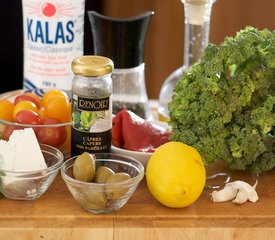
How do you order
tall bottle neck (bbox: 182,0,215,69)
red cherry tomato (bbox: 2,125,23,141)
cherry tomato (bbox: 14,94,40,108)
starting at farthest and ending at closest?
tall bottle neck (bbox: 182,0,215,69) → cherry tomato (bbox: 14,94,40,108) → red cherry tomato (bbox: 2,125,23,141)

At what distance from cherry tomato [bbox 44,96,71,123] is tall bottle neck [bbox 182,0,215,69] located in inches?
14.0

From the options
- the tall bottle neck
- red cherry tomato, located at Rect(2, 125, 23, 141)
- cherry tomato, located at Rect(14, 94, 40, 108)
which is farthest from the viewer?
the tall bottle neck

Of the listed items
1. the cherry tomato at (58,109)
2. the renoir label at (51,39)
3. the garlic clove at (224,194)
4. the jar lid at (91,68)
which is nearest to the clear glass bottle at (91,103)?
the jar lid at (91,68)

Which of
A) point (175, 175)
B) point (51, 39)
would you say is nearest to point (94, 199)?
point (175, 175)

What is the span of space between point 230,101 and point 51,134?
33 centimetres

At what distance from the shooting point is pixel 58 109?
4.65 ft

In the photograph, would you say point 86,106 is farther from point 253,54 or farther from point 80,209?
point 253,54

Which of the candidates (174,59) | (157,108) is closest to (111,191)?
(157,108)

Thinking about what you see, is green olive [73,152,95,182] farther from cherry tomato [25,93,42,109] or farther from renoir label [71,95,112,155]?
cherry tomato [25,93,42,109]

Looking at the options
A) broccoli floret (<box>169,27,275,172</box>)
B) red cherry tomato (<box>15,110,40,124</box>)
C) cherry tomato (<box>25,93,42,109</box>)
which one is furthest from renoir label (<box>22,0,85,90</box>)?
broccoli floret (<box>169,27,275,172</box>)

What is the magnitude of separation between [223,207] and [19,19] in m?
1.23

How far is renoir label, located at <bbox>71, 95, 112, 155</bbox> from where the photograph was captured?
4.25 ft

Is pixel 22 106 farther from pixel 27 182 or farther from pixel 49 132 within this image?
pixel 27 182

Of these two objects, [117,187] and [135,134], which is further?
[135,134]
